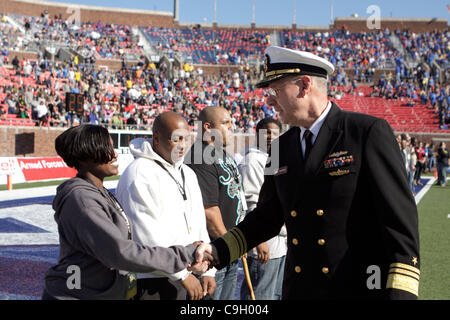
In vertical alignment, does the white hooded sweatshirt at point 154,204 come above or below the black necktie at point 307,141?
below

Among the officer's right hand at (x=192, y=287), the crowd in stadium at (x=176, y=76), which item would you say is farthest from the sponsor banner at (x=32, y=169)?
the officer's right hand at (x=192, y=287)

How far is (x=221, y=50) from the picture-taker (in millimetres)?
56938

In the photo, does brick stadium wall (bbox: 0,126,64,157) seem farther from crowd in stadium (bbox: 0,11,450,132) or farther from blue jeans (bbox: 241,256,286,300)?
blue jeans (bbox: 241,256,286,300)

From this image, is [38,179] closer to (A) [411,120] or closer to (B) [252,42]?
(A) [411,120]

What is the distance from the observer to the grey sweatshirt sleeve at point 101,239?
2.54 metres

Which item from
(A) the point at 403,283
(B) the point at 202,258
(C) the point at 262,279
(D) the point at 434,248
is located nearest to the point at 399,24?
(D) the point at 434,248

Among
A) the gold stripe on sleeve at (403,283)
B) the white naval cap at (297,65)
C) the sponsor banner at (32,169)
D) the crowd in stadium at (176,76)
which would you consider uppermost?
the crowd in stadium at (176,76)

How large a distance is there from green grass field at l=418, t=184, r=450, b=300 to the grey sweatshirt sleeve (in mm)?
4169

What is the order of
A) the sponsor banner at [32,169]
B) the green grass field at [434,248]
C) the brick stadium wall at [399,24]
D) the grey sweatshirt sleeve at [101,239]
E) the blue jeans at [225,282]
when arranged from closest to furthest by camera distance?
the grey sweatshirt sleeve at [101,239] < the blue jeans at [225,282] < the green grass field at [434,248] < the sponsor banner at [32,169] < the brick stadium wall at [399,24]

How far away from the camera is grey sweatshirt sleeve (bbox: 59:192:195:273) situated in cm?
254

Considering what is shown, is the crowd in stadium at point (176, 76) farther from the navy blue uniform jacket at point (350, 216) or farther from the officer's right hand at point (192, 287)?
the navy blue uniform jacket at point (350, 216)

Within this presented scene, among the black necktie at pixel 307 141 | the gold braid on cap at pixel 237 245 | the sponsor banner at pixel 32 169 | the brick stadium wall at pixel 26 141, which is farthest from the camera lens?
the brick stadium wall at pixel 26 141

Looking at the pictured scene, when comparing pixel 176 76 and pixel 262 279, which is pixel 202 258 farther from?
pixel 176 76

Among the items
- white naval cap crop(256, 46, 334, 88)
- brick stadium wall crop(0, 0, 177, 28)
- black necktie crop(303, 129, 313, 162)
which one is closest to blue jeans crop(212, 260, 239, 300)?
black necktie crop(303, 129, 313, 162)
